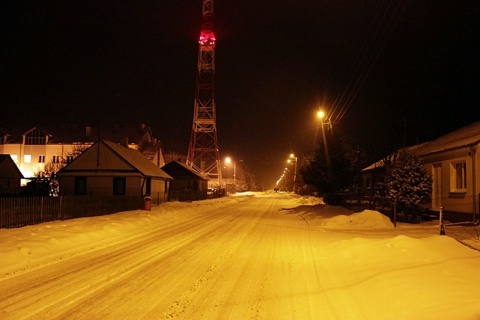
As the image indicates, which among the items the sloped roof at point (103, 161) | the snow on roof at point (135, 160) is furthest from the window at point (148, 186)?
the sloped roof at point (103, 161)

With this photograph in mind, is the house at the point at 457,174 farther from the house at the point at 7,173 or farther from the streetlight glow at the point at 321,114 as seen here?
the house at the point at 7,173

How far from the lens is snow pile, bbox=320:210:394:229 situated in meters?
19.4

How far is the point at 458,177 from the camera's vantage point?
21812mm

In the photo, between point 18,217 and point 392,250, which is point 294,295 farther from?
point 18,217

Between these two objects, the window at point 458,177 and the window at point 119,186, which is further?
the window at point 119,186

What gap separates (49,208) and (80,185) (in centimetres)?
1902

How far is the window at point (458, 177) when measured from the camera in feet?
69.4

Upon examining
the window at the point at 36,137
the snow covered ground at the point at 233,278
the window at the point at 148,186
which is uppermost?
the window at the point at 36,137

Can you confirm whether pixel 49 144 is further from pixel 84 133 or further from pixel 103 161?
pixel 103 161

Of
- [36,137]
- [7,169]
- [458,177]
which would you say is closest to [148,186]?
[7,169]

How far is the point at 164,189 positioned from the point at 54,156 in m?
31.5

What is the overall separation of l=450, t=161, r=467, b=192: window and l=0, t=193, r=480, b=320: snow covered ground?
751 cm

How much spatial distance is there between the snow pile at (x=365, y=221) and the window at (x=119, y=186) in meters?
22.7

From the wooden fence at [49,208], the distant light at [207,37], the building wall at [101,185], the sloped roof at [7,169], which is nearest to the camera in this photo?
the wooden fence at [49,208]
